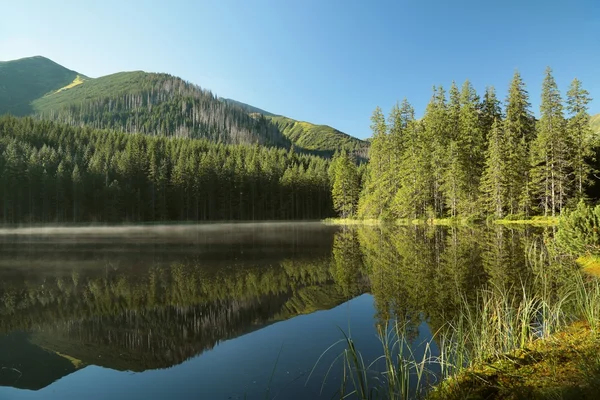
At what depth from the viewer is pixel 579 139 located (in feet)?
150

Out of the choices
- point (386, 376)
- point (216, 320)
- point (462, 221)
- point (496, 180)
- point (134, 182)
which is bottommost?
point (216, 320)

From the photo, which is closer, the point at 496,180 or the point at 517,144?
the point at 496,180

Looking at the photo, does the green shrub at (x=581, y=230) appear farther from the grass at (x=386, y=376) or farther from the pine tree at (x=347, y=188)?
the pine tree at (x=347, y=188)

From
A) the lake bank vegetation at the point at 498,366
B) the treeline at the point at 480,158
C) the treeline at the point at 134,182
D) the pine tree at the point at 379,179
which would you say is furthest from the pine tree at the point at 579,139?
the treeline at the point at 134,182

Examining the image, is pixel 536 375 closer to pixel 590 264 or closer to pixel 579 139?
pixel 590 264

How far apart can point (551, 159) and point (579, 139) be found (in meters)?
4.43

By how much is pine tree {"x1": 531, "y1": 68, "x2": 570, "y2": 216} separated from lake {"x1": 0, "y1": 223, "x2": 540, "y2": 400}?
3500cm

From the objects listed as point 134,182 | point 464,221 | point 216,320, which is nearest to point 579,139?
point 464,221

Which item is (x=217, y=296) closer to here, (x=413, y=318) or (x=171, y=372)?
(x=171, y=372)

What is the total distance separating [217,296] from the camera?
1138cm

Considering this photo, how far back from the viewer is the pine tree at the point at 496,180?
46.4m

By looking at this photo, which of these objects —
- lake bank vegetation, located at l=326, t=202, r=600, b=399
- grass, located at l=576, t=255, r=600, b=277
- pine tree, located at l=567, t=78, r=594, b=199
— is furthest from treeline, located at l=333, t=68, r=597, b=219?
lake bank vegetation, located at l=326, t=202, r=600, b=399

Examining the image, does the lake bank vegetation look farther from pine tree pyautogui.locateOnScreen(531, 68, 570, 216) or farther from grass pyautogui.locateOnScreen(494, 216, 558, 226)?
pine tree pyautogui.locateOnScreen(531, 68, 570, 216)

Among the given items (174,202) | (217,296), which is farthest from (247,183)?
(217,296)
